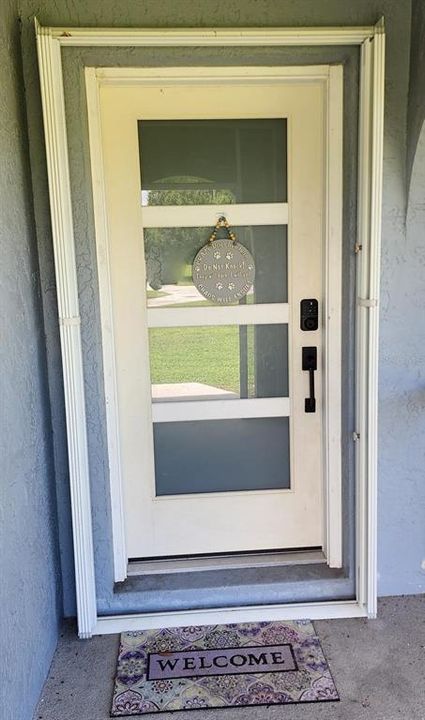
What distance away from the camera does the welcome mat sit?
5.89 feet

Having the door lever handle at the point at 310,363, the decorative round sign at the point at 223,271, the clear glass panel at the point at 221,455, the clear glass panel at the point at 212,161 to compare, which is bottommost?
the clear glass panel at the point at 221,455

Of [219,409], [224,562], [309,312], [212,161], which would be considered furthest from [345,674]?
[212,161]

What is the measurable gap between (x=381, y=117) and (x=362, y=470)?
4.24 feet

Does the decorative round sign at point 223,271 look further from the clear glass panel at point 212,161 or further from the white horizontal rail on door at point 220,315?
the clear glass panel at point 212,161

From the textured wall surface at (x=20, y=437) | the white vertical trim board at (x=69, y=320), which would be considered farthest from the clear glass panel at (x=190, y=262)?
the textured wall surface at (x=20, y=437)

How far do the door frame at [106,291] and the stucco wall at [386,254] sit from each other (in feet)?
0.24

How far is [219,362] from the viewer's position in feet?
7.44

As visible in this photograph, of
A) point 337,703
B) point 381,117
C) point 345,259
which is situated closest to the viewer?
point 337,703

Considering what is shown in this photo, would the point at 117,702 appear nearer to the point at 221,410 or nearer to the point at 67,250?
the point at 221,410

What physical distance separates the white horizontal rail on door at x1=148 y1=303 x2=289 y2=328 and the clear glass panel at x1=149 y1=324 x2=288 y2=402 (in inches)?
0.9

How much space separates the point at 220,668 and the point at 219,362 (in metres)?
1.13

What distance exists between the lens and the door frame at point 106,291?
1.85m

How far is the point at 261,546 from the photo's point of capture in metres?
2.39

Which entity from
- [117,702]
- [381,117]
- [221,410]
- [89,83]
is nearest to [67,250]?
[89,83]
